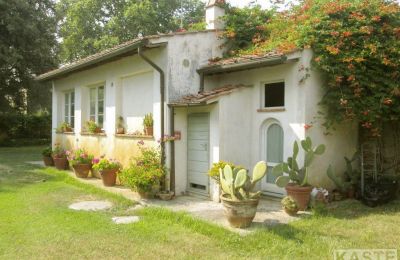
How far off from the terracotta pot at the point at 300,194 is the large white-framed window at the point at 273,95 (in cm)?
200

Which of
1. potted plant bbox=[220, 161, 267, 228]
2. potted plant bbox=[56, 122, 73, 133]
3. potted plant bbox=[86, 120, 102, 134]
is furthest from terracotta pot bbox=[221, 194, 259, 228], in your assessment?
potted plant bbox=[56, 122, 73, 133]

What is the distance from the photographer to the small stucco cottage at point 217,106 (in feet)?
26.9

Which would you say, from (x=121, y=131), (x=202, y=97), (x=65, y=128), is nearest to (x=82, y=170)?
(x=121, y=131)

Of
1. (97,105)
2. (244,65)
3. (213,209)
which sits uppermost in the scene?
(244,65)

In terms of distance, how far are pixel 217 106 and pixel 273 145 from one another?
1641 mm

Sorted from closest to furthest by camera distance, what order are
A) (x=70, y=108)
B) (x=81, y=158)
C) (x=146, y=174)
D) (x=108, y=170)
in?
(x=146, y=174)
(x=108, y=170)
(x=81, y=158)
(x=70, y=108)

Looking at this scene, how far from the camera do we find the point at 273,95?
8.75 m

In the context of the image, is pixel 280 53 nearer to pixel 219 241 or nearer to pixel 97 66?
pixel 219 241

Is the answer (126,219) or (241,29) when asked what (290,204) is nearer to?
(126,219)

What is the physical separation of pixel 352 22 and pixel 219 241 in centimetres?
553

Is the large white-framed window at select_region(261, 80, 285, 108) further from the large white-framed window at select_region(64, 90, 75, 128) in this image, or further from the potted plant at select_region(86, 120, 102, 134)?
the large white-framed window at select_region(64, 90, 75, 128)

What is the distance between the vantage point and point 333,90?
26.8 feet

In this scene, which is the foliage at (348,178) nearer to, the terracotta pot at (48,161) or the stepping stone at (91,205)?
the stepping stone at (91,205)

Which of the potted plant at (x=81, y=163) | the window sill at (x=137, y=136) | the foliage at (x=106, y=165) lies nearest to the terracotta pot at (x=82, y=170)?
the potted plant at (x=81, y=163)
